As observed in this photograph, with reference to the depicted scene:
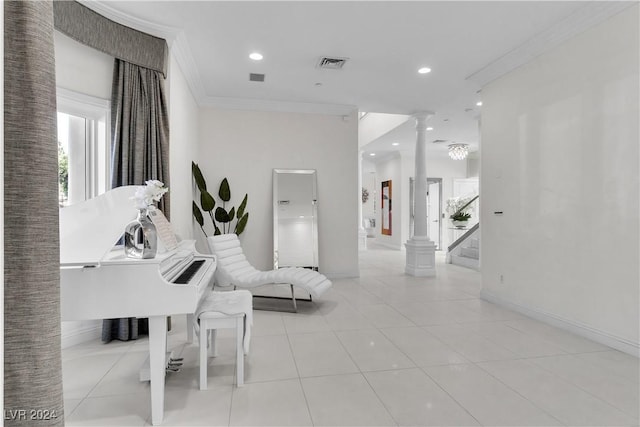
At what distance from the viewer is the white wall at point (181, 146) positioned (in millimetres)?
3590

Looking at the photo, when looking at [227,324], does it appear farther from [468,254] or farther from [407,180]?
[407,180]

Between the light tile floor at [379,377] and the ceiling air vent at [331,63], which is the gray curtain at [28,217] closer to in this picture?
the light tile floor at [379,377]

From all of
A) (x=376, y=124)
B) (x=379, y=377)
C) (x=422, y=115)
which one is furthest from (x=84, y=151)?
(x=376, y=124)

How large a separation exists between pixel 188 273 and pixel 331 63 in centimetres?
294

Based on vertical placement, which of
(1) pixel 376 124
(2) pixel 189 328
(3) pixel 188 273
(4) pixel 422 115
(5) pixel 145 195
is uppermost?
(1) pixel 376 124

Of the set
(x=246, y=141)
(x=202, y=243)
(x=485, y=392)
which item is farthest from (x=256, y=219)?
(x=485, y=392)

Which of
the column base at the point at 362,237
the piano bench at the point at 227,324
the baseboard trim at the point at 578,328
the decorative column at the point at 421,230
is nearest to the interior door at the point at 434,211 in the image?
the column base at the point at 362,237

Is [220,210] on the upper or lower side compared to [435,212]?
upper

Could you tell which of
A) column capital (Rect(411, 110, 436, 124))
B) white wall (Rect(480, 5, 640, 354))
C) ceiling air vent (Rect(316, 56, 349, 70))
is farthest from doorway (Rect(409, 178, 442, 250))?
ceiling air vent (Rect(316, 56, 349, 70))

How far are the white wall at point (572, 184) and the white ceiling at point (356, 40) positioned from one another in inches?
12.5

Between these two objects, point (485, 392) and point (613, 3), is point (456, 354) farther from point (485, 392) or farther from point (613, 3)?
point (613, 3)

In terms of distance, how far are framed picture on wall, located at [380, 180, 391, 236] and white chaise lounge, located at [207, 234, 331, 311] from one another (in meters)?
6.99

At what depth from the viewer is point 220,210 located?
5.01 meters

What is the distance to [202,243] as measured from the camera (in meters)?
5.29
